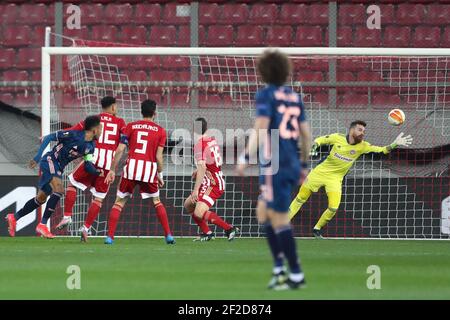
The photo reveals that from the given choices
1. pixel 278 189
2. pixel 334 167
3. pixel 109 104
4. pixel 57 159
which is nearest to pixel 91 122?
pixel 109 104

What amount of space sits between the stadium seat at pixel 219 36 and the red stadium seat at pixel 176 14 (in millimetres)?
521

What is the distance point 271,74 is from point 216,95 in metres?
9.98

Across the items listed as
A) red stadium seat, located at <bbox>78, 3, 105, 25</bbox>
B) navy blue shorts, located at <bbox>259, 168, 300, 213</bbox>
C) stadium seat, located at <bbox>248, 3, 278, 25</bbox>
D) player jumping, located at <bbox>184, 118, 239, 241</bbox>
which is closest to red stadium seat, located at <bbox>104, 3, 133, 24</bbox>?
red stadium seat, located at <bbox>78, 3, 105, 25</bbox>

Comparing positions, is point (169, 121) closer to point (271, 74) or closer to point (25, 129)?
point (25, 129)

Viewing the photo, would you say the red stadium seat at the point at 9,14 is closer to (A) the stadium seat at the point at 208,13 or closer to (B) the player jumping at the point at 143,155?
(A) the stadium seat at the point at 208,13

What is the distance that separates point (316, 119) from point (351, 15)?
3.07m

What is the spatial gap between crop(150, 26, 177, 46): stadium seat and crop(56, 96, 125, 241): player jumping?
17.5ft

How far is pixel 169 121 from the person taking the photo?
17.7 meters

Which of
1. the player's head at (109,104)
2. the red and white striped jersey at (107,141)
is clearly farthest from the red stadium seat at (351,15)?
the player's head at (109,104)

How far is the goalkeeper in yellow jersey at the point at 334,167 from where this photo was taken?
1567 centimetres

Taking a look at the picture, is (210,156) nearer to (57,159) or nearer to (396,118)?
(57,159)

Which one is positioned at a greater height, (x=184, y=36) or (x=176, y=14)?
(x=176, y=14)

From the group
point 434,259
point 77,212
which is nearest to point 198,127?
point 77,212

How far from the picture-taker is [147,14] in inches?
793
